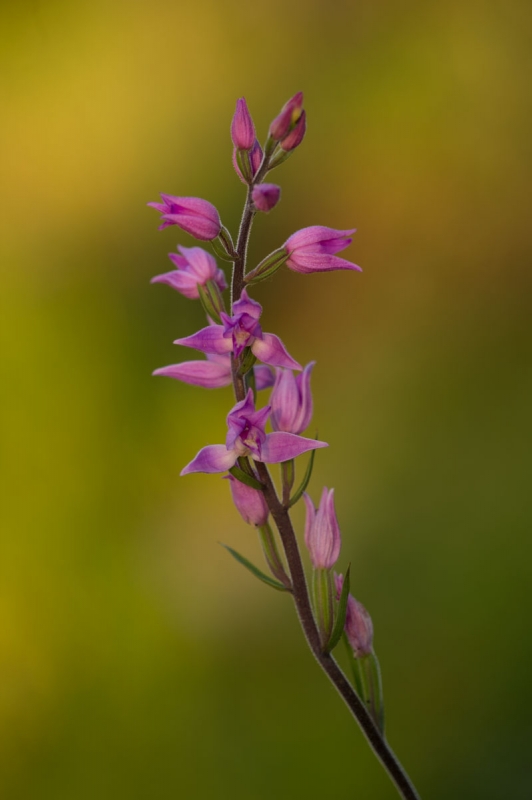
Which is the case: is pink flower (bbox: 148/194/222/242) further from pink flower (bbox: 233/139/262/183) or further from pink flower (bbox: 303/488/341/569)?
pink flower (bbox: 303/488/341/569)

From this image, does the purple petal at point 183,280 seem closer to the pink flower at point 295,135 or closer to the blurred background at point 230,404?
the pink flower at point 295,135

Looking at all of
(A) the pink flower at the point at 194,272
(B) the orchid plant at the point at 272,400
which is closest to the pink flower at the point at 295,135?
(B) the orchid plant at the point at 272,400

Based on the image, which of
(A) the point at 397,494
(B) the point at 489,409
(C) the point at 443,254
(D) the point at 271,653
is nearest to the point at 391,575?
(A) the point at 397,494

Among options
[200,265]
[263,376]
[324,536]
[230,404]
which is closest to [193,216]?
[200,265]

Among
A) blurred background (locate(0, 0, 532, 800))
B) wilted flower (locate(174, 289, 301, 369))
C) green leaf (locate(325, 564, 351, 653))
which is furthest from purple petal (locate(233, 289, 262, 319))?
blurred background (locate(0, 0, 532, 800))

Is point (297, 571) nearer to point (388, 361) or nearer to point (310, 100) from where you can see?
point (388, 361)

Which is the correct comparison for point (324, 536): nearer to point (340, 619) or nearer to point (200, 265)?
point (340, 619)

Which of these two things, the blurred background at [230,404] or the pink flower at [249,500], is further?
the blurred background at [230,404]

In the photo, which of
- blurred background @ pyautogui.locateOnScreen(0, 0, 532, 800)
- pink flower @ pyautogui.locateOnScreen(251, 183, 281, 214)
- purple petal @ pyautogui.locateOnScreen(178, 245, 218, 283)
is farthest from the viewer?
blurred background @ pyautogui.locateOnScreen(0, 0, 532, 800)
